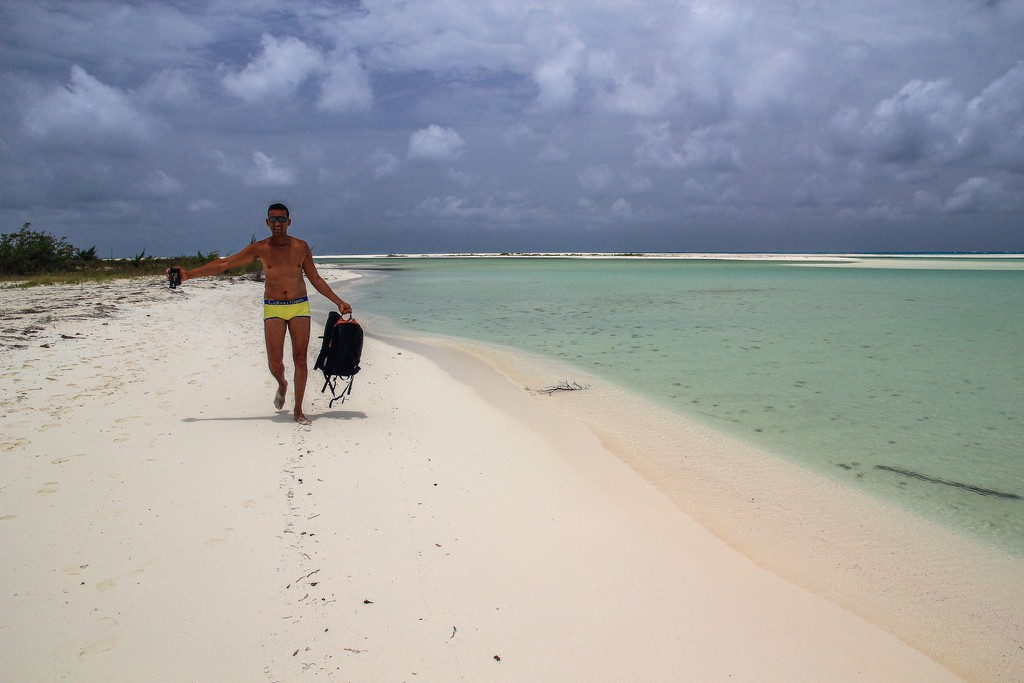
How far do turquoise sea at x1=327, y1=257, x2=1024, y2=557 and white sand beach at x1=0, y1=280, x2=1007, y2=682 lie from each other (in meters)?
2.18

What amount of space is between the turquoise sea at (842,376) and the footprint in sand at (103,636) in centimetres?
520

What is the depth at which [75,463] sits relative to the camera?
4156mm

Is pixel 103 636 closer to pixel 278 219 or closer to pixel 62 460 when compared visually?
pixel 62 460

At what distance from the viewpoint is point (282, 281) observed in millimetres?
5488

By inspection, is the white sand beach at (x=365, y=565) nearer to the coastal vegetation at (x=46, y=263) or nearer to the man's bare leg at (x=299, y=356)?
the man's bare leg at (x=299, y=356)

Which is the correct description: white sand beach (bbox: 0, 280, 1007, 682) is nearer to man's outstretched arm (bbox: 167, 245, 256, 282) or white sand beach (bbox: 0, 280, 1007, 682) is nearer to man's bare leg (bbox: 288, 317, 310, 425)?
man's bare leg (bbox: 288, 317, 310, 425)

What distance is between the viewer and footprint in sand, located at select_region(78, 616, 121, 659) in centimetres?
235

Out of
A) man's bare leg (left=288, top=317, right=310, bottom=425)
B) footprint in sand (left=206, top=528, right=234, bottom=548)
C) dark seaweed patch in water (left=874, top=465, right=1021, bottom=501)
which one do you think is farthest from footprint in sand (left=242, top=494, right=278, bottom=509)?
dark seaweed patch in water (left=874, top=465, right=1021, bottom=501)

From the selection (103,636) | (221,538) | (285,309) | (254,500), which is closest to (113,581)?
(103,636)

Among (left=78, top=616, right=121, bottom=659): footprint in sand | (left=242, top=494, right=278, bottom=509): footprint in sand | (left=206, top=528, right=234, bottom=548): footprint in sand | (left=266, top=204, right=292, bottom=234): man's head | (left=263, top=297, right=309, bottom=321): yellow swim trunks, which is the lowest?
(left=78, top=616, right=121, bottom=659): footprint in sand

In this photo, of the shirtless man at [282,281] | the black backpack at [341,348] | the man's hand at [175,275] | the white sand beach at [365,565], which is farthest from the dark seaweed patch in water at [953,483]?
the man's hand at [175,275]

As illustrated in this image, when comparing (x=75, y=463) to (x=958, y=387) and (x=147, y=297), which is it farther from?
(x=147, y=297)

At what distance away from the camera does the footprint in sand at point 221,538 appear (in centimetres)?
317

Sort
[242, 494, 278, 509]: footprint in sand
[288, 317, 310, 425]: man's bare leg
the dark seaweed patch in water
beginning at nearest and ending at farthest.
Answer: [242, 494, 278, 509]: footprint in sand
the dark seaweed patch in water
[288, 317, 310, 425]: man's bare leg
